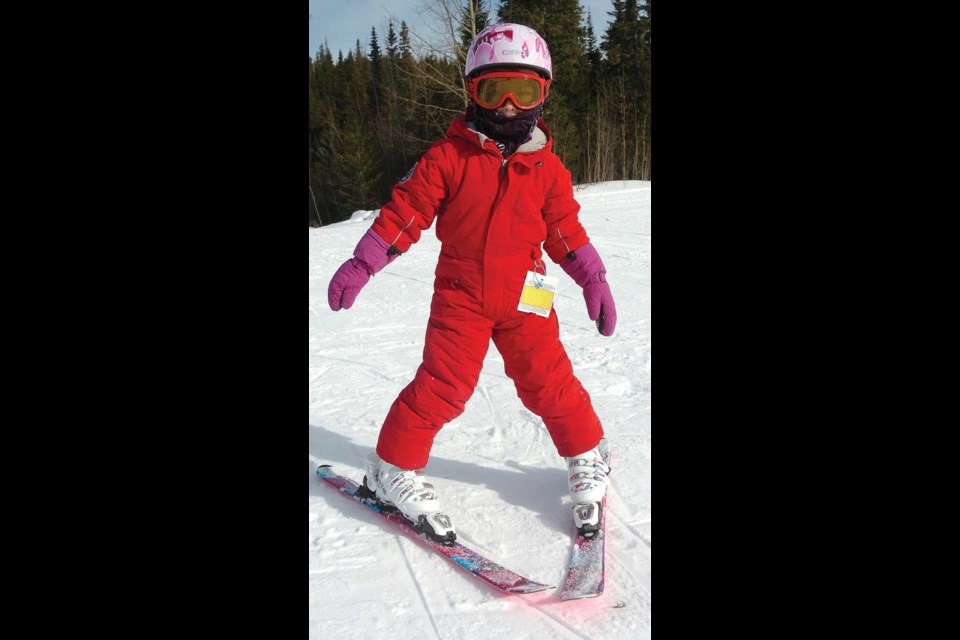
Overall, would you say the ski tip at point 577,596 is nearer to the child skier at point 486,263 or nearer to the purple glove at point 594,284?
the child skier at point 486,263

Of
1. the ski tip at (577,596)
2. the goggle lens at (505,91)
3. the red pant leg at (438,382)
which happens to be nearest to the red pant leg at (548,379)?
the red pant leg at (438,382)

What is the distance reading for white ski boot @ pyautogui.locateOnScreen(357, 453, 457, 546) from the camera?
2.35 m

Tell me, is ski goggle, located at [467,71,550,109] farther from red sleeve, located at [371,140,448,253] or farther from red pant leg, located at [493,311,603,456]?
red pant leg, located at [493,311,603,456]

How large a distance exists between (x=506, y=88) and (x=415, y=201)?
54 cm

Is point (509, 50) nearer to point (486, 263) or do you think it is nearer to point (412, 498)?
point (486, 263)

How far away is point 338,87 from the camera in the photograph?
32938 mm

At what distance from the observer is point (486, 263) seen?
237cm

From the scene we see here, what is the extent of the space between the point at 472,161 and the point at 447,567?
1.49 metres

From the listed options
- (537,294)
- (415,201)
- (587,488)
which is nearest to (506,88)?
(415,201)

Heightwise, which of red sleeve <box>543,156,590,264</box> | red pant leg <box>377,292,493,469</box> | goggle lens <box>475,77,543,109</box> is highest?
goggle lens <box>475,77,543,109</box>

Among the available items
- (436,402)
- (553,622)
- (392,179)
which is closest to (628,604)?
(553,622)

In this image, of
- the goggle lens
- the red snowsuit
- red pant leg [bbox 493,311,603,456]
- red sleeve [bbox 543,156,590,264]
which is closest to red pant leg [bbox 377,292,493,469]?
the red snowsuit

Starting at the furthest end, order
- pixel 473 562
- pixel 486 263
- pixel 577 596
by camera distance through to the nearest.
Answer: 1. pixel 486 263
2. pixel 473 562
3. pixel 577 596
